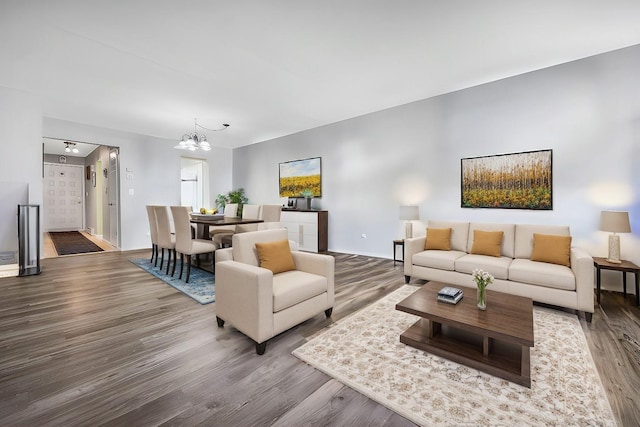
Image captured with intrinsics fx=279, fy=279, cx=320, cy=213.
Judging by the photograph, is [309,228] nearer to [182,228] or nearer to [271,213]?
[271,213]

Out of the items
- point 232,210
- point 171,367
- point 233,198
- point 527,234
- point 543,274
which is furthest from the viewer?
point 233,198

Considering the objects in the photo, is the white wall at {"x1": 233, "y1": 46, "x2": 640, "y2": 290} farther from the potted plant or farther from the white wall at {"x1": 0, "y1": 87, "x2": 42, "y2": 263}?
the white wall at {"x1": 0, "y1": 87, "x2": 42, "y2": 263}

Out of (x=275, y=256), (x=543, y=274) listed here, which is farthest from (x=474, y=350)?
(x=275, y=256)

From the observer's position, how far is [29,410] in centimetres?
149

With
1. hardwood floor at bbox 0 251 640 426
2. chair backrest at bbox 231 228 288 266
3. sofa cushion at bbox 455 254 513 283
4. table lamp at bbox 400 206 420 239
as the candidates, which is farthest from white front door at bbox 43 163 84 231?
sofa cushion at bbox 455 254 513 283

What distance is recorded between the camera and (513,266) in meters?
3.06

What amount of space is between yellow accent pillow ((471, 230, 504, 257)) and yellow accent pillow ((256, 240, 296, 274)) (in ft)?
7.94

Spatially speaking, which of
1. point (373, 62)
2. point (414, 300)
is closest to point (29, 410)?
point (414, 300)

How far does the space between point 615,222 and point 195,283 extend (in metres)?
5.06

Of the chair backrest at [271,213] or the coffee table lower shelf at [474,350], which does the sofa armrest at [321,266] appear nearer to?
the coffee table lower shelf at [474,350]

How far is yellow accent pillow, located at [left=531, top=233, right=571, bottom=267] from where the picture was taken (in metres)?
3.03

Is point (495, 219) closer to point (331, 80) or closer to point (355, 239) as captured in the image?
point (355, 239)

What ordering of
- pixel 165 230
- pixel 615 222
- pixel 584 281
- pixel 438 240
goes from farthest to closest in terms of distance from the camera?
pixel 165 230
pixel 438 240
pixel 615 222
pixel 584 281

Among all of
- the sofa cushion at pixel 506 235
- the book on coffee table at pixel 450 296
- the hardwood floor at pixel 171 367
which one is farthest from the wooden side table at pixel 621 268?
the book on coffee table at pixel 450 296
